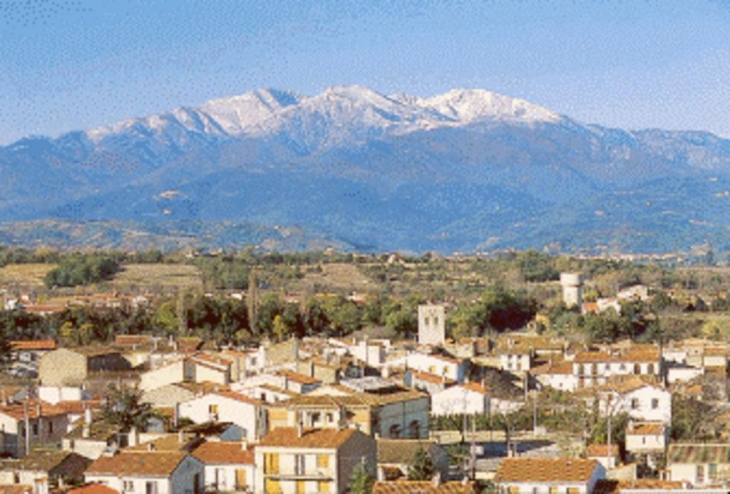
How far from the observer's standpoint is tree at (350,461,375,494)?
27.8m

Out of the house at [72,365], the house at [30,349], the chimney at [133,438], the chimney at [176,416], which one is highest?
the house at [30,349]

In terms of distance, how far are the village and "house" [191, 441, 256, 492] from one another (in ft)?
0.11

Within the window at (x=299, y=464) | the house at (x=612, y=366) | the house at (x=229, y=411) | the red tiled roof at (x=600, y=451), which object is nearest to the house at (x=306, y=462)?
the window at (x=299, y=464)

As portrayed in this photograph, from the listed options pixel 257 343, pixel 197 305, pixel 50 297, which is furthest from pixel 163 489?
pixel 50 297

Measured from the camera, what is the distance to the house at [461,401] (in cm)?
4597

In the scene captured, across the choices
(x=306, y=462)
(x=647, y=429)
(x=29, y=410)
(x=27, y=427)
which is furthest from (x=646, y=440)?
(x=29, y=410)

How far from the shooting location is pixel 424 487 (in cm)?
2730

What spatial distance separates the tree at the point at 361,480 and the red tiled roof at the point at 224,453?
2761 mm

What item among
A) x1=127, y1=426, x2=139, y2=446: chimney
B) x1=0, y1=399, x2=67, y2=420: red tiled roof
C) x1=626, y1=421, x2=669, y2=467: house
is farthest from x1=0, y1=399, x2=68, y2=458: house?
x1=626, y1=421, x2=669, y2=467: house

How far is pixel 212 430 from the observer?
35.4m

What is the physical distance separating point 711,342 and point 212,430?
3551cm

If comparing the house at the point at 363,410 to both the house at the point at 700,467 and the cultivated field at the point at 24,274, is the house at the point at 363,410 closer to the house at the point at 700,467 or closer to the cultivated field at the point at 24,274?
the house at the point at 700,467

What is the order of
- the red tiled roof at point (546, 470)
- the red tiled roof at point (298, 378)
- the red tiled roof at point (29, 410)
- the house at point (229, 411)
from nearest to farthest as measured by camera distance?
1. the red tiled roof at point (546, 470)
2. the house at point (229, 411)
3. the red tiled roof at point (29, 410)
4. the red tiled roof at point (298, 378)

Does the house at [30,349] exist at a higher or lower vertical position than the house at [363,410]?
higher
